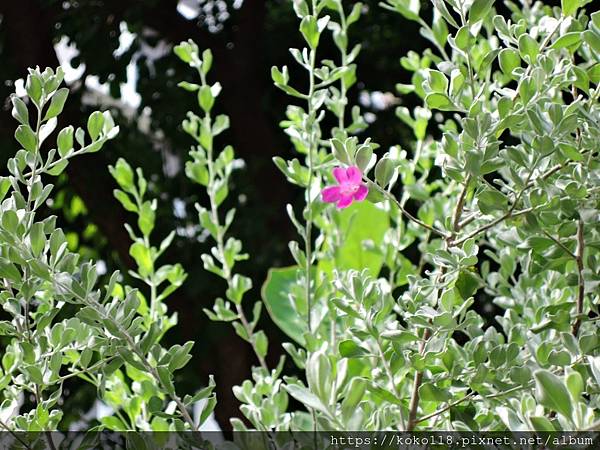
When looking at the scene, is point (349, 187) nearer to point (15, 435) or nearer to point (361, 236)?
point (15, 435)

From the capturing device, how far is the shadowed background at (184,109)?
1.22 meters

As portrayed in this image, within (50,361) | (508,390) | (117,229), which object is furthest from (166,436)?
(117,229)

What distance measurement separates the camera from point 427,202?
0.66 meters

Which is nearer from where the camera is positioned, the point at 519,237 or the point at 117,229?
the point at 519,237

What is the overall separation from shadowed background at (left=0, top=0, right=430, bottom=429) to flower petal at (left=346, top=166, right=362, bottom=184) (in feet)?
2.67

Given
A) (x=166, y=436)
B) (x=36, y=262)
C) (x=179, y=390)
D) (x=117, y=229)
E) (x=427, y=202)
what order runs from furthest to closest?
1. (x=179, y=390)
2. (x=117, y=229)
3. (x=427, y=202)
4. (x=166, y=436)
5. (x=36, y=262)

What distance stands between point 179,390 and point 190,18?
0.65m

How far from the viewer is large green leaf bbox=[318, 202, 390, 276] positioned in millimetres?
747

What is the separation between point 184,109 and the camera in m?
1.33

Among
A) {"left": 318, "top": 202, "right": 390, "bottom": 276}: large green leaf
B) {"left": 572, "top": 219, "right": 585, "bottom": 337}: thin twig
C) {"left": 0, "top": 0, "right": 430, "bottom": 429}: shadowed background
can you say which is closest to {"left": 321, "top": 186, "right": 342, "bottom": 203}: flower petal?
{"left": 572, "top": 219, "right": 585, "bottom": 337}: thin twig

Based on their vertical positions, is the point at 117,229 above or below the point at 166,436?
below

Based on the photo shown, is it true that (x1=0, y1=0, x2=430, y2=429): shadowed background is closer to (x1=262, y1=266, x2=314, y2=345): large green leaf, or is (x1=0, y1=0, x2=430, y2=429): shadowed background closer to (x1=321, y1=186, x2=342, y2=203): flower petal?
(x1=262, y1=266, x2=314, y2=345): large green leaf

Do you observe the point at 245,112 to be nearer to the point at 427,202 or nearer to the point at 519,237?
the point at 427,202

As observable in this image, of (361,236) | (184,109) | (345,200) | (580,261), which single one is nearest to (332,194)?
(345,200)
